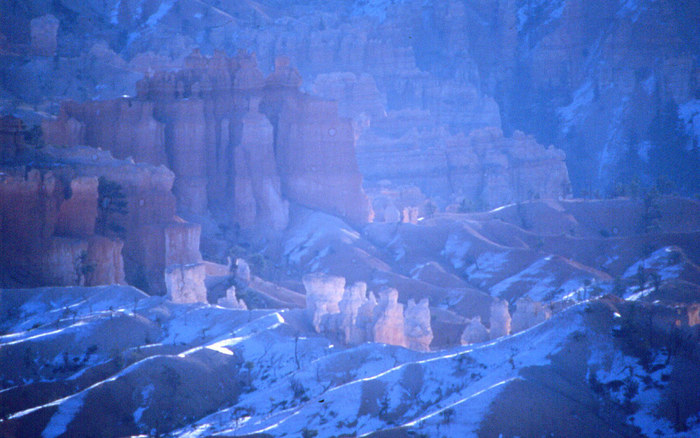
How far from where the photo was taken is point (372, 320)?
2172 inches

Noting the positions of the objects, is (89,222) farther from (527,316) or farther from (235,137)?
(527,316)

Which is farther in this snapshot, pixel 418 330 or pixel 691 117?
pixel 691 117

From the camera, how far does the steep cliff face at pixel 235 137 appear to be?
87.6 meters

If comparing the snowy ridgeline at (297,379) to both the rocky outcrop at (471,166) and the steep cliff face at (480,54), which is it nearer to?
the rocky outcrop at (471,166)

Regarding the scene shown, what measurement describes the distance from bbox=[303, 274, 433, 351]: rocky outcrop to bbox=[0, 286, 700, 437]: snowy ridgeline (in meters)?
1.77

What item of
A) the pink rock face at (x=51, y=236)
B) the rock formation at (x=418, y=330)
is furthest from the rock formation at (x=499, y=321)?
the pink rock face at (x=51, y=236)

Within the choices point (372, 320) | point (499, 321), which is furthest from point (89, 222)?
point (499, 321)

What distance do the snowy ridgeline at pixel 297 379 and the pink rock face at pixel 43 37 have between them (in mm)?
65114

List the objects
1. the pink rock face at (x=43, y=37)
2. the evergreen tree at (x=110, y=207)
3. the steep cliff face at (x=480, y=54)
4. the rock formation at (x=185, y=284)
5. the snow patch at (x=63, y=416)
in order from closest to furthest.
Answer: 1. the snow patch at (x=63, y=416)
2. the rock formation at (x=185, y=284)
3. the evergreen tree at (x=110, y=207)
4. the pink rock face at (x=43, y=37)
5. the steep cliff face at (x=480, y=54)

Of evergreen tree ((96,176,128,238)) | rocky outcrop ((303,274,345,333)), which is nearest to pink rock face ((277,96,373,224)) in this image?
evergreen tree ((96,176,128,238))

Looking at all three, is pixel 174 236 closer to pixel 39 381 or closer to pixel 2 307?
pixel 2 307

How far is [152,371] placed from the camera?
46.7m

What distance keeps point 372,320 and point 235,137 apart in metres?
39.8

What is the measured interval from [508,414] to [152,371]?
15256 mm
